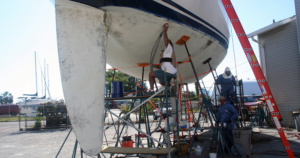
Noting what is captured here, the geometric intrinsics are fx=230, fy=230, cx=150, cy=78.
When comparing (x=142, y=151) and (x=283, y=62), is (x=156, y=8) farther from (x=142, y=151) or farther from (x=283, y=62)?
(x=283, y=62)

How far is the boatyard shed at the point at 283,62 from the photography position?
9992 millimetres

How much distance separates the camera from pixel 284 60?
10.5 m

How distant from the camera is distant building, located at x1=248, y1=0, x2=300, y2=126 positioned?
9.95 meters

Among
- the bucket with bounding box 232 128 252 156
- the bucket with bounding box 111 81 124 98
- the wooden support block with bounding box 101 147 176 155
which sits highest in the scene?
the bucket with bounding box 111 81 124 98

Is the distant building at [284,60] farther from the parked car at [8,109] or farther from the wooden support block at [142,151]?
the parked car at [8,109]

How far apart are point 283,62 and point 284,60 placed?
10 cm

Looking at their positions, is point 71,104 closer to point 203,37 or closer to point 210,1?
point 203,37

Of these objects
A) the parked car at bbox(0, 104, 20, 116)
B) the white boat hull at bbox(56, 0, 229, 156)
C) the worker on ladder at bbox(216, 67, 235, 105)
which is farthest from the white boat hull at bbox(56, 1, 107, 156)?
the parked car at bbox(0, 104, 20, 116)

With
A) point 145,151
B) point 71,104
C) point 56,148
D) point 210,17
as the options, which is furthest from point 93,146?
point 56,148

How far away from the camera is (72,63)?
301 centimetres

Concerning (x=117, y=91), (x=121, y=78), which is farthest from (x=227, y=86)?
(x=121, y=78)

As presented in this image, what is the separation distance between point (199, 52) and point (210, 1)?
1.07 meters

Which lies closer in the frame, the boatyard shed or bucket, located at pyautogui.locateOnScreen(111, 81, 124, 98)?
bucket, located at pyautogui.locateOnScreen(111, 81, 124, 98)

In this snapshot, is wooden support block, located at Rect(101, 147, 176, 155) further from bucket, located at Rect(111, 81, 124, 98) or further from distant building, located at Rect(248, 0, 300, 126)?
distant building, located at Rect(248, 0, 300, 126)
